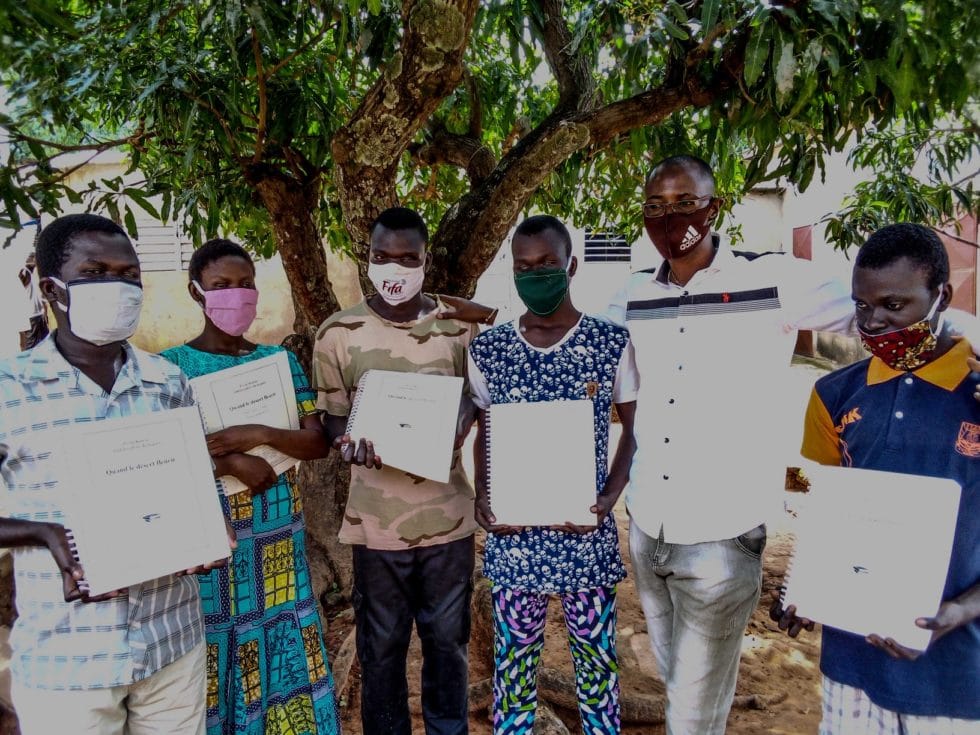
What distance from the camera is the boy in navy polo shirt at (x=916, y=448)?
1.69m

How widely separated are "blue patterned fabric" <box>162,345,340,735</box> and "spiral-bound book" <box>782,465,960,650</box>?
61.8 inches

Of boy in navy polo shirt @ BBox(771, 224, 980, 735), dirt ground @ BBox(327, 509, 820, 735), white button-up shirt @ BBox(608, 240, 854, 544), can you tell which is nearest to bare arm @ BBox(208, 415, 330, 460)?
white button-up shirt @ BBox(608, 240, 854, 544)

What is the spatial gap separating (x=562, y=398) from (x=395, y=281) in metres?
0.68

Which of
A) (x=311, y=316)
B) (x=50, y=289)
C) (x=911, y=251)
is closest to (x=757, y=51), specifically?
(x=911, y=251)

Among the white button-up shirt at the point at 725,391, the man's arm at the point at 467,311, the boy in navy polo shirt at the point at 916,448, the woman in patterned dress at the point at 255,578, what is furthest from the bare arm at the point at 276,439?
the boy in navy polo shirt at the point at 916,448

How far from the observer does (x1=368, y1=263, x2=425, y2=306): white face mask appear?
241 cm

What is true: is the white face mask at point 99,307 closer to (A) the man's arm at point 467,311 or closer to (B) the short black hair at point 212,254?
(B) the short black hair at point 212,254

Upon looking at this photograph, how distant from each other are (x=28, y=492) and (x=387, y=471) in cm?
106

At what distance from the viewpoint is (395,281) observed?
2428 millimetres

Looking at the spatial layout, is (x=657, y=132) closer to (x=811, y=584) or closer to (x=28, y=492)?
(x=811, y=584)

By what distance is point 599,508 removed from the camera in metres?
2.25

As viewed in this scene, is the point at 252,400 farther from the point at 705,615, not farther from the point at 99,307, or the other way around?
the point at 705,615

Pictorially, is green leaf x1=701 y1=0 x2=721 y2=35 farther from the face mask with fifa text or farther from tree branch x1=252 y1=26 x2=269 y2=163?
tree branch x1=252 y1=26 x2=269 y2=163

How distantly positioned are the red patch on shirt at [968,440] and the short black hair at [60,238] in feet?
7.06
